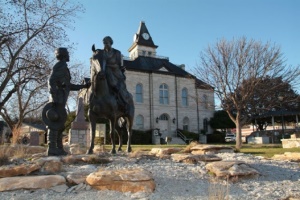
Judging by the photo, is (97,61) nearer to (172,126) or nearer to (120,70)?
(120,70)

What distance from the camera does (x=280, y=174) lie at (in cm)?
671

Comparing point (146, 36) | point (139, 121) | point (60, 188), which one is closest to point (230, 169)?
point (60, 188)

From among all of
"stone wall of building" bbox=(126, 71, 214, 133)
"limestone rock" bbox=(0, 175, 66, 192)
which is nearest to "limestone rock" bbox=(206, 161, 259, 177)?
"limestone rock" bbox=(0, 175, 66, 192)

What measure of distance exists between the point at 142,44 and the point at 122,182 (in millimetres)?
52776

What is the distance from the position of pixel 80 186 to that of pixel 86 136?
1552cm

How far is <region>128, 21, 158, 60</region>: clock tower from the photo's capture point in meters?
56.3

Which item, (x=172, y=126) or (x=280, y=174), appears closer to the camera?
(x=280, y=174)

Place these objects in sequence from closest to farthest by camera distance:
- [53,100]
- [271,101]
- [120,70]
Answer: [53,100] < [120,70] < [271,101]

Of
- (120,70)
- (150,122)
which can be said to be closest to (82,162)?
(120,70)

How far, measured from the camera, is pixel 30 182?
507 cm

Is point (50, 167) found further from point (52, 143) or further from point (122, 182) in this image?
point (52, 143)

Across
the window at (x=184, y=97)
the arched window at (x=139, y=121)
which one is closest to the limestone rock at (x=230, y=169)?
the arched window at (x=139, y=121)

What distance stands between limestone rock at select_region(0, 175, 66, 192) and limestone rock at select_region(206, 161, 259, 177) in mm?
2874

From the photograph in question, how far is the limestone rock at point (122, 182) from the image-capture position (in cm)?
500
